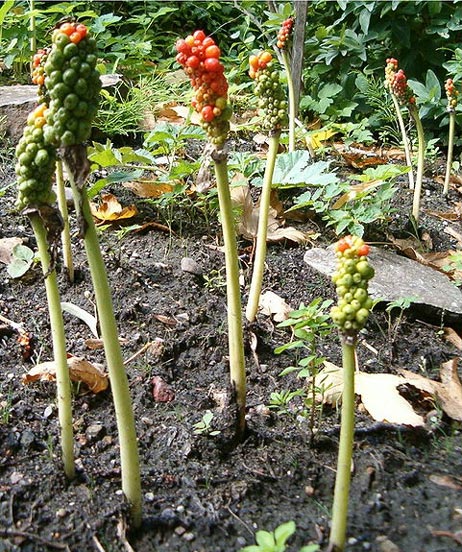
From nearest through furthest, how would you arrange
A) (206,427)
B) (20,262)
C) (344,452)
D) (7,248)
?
(344,452)
(206,427)
(20,262)
(7,248)

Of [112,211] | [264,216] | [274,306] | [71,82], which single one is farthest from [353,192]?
[71,82]

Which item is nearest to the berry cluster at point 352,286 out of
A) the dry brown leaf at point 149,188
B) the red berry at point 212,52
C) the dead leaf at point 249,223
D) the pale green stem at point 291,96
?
the red berry at point 212,52

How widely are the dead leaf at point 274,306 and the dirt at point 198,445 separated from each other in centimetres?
4

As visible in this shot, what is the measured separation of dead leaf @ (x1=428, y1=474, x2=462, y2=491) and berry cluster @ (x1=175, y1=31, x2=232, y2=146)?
42.0 inches

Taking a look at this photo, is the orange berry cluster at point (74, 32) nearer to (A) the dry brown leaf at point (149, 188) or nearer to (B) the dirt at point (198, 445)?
(B) the dirt at point (198, 445)

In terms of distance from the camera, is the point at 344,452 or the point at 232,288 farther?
the point at 232,288

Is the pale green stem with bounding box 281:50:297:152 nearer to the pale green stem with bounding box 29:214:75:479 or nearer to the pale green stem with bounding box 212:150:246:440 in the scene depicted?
the pale green stem with bounding box 212:150:246:440

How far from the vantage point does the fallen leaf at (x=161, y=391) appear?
2209 mm

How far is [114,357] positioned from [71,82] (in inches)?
22.8

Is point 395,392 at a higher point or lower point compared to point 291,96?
lower

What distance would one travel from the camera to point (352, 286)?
1451mm

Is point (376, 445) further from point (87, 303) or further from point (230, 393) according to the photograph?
point (87, 303)

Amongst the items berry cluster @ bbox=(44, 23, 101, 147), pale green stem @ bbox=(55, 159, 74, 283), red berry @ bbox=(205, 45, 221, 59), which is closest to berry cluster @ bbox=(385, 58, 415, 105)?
pale green stem @ bbox=(55, 159, 74, 283)

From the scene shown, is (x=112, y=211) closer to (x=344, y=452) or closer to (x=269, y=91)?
(x=269, y=91)
